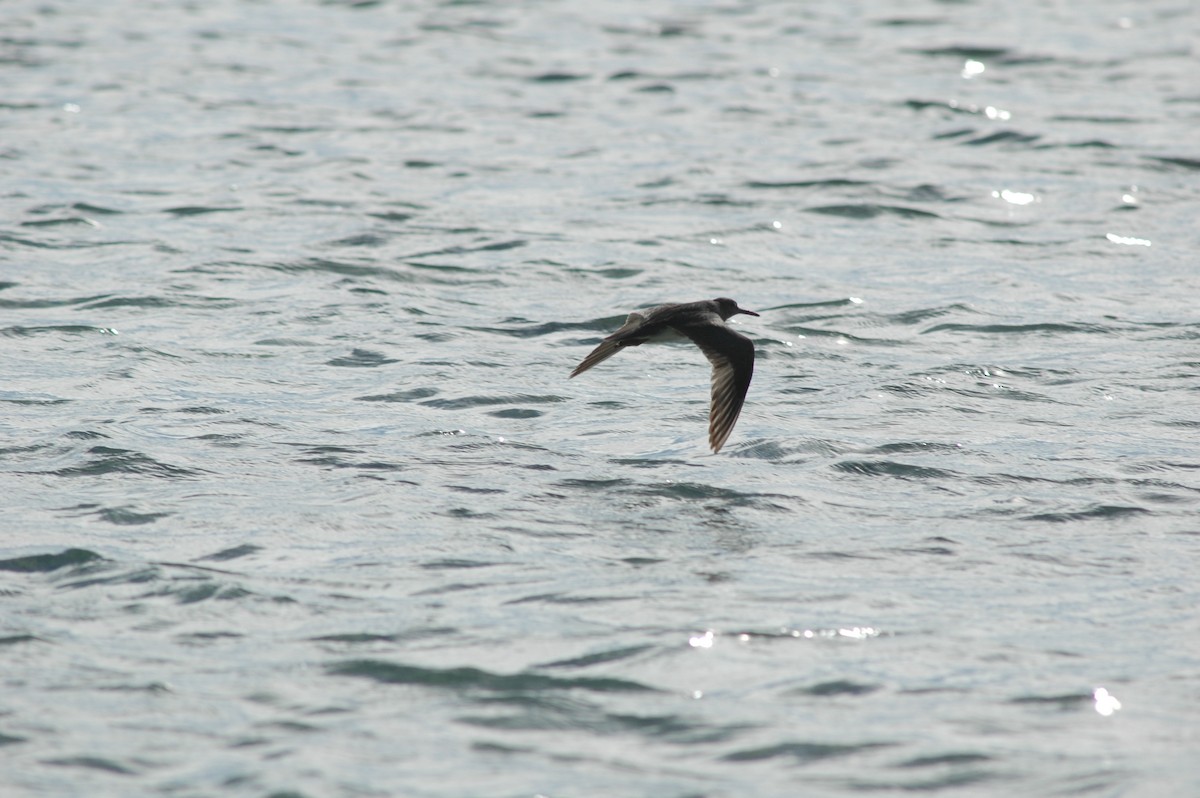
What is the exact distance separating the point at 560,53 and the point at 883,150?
7.42 metres

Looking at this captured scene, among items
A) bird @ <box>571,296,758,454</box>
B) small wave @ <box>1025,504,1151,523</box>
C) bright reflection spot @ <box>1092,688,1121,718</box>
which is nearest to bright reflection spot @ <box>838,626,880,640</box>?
bright reflection spot @ <box>1092,688,1121,718</box>

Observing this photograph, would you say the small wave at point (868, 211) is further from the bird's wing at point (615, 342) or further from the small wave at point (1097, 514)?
the small wave at point (1097, 514)

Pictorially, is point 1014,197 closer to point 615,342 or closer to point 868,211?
point 868,211

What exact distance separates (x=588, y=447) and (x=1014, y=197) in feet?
29.7

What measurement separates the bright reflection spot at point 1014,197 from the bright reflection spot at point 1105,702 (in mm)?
11263

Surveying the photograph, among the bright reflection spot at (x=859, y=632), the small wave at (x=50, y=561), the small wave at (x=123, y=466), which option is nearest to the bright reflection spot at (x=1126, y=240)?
the bright reflection spot at (x=859, y=632)

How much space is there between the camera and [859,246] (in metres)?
16.2

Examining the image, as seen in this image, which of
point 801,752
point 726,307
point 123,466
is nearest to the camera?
point 801,752

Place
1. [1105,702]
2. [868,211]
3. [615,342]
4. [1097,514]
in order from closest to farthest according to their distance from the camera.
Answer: [1105,702] < [1097,514] < [615,342] < [868,211]

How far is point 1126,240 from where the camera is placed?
1623 cm

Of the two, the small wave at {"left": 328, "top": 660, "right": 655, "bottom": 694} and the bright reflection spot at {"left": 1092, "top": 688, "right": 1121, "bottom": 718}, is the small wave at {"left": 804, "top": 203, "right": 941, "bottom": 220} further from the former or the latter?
the small wave at {"left": 328, "top": 660, "right": 655, "bottom": 694}

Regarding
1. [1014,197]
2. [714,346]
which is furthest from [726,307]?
[1014,197]

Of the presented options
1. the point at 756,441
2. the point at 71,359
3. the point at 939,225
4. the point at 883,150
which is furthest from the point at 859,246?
the point at 71,359

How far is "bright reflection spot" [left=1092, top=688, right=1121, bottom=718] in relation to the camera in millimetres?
7031
